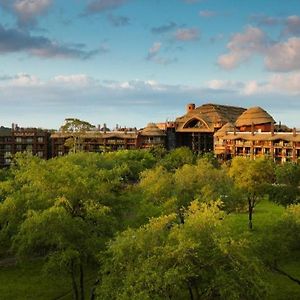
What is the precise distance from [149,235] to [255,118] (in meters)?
127

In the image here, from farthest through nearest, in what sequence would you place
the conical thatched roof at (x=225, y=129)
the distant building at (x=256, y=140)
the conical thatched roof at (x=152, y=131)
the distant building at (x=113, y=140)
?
the conical thatched roof at (x=152, y=131)
the distant building at (x=113, y=140)
the conical thatched roof at (x=225, y=129)
the distant building at (x=256, y=140)

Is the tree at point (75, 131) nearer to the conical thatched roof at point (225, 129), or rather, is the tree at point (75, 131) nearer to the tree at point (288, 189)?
the conical thatched roof at point (225, 129)

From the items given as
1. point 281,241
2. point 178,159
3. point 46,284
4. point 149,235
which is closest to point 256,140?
point 178,159

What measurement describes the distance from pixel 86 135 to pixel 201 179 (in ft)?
304

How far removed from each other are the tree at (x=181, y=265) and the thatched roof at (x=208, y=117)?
125 meters

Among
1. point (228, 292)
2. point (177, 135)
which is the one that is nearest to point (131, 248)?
point (228, 292)

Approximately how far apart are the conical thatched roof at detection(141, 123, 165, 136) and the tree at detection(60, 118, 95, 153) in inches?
745

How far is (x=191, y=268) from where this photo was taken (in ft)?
84.3

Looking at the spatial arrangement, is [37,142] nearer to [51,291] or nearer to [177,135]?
[177,135]

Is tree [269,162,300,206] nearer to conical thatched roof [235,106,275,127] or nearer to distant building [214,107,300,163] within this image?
distant building [214,107,300,163]

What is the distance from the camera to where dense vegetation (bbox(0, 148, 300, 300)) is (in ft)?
85.2

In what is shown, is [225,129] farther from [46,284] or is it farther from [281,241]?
[46,284]

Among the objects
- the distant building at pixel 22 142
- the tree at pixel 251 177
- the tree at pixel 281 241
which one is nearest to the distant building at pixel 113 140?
the distant building at pixel 22 142

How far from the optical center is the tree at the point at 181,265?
25250 mm
